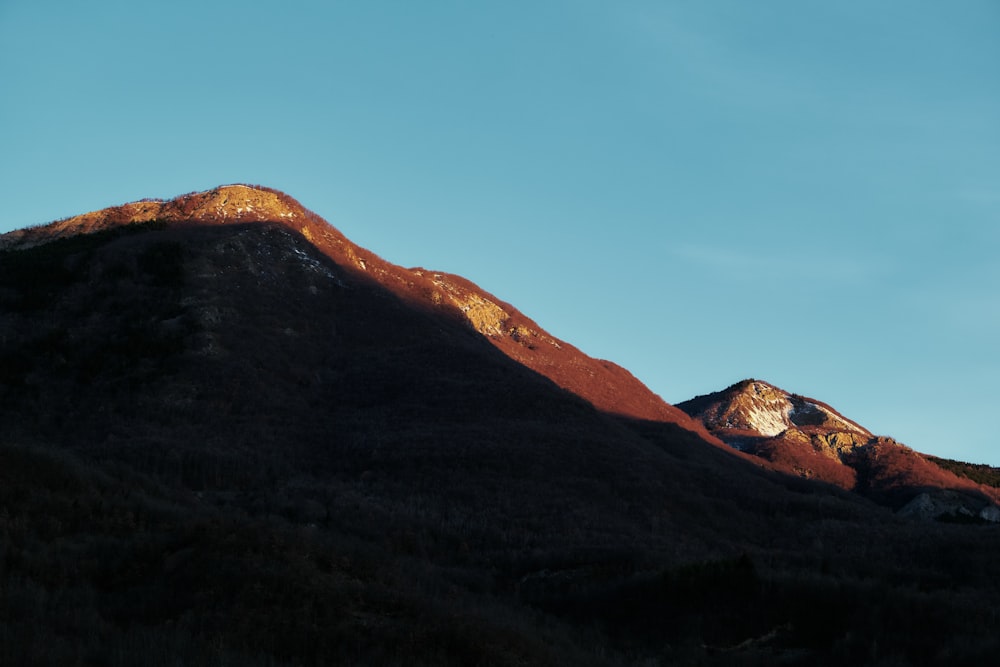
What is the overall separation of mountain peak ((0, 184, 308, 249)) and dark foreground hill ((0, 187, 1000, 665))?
0.34 m

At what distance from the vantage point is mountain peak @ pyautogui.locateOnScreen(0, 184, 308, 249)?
2625 inches

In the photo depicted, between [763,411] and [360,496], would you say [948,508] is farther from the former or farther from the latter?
[360,496]

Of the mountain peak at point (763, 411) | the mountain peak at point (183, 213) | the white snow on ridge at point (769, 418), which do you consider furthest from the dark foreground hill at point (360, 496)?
the white snow on ridge at point (769, 418)

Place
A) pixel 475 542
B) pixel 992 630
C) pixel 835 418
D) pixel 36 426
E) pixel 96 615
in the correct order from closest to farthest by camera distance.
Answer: pixel 96 615 → pixel 992 630 → pixel 475 542 → pixel 36 426 → pixel 835 418

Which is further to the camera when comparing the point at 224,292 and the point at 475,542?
the point at 224,292

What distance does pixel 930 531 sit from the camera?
3916cm

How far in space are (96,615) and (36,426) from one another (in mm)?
29842

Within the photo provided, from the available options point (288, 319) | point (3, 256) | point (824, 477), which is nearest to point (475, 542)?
point (288, 319)

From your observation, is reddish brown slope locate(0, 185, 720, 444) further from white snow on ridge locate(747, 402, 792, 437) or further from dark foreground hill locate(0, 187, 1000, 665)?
white snow on ridge locate(747, 402, 792, 437)

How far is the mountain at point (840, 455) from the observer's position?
234 feet

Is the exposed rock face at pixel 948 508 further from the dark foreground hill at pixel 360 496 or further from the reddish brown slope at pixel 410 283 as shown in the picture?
the reddish brown slope at pixel 410 283

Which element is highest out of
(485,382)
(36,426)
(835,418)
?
(835,418)

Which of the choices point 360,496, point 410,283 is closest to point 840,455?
point 410,283

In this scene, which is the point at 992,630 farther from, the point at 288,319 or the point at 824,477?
the point at 824,477
